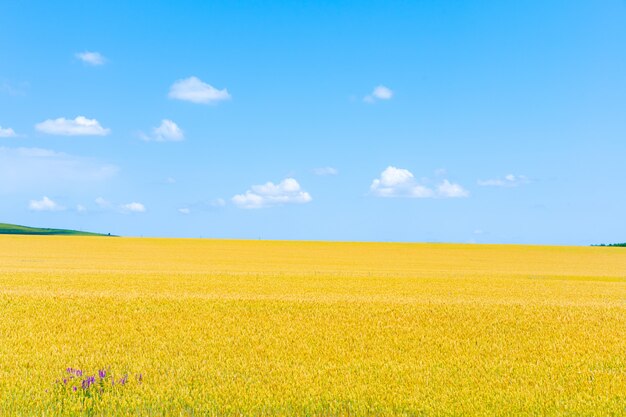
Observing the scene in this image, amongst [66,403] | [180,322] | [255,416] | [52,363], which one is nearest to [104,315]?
[180,322]

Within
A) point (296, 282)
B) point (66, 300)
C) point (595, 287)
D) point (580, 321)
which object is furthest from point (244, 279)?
point (595, 287)

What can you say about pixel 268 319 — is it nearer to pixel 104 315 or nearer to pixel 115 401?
pixel 104 315

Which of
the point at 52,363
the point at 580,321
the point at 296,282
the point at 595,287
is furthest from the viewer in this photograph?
the point at 595,287

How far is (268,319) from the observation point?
12.5 m

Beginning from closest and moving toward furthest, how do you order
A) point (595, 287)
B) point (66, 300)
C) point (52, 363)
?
point (52, 363) → point (66, 300) → point (595, 287)

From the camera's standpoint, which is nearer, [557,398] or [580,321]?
[557,398]

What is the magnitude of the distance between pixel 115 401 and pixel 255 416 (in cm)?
196

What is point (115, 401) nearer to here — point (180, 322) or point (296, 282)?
point (180, 322)

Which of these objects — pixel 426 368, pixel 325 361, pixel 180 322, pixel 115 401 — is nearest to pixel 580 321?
pixel 426 368

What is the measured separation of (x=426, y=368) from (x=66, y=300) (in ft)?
32.1

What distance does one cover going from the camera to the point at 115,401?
23.4 ft

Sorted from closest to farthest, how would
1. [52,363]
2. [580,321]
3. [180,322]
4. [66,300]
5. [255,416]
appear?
[255,416], [52,363], [180,322], [580,321], [66,300]

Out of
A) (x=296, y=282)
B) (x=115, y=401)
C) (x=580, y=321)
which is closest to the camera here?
(x=115, y=401)

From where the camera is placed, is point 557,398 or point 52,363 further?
point 52,363
